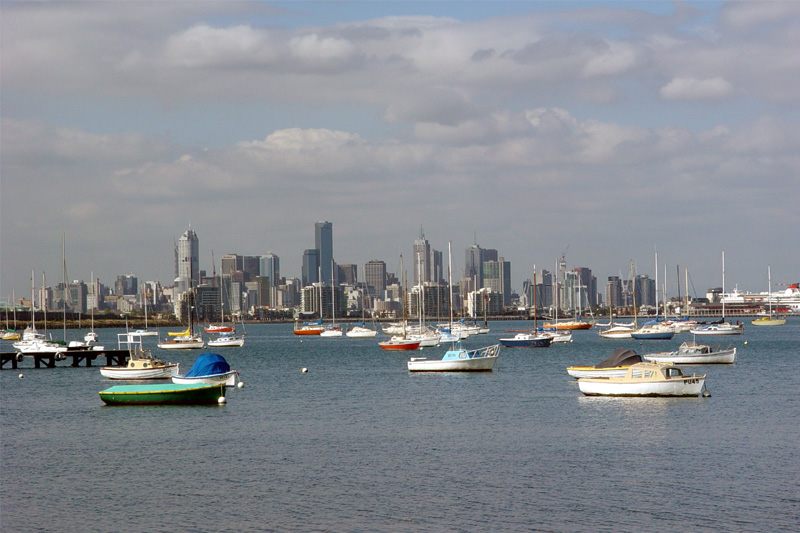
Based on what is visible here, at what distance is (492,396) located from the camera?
3088 inches

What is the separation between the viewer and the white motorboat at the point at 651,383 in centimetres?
7069

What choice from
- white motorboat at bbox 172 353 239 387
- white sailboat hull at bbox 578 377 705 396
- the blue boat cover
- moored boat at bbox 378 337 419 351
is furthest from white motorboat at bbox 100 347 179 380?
moored boat at bbox 378 337 419 351

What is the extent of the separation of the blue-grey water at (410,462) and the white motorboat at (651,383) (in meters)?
1.03

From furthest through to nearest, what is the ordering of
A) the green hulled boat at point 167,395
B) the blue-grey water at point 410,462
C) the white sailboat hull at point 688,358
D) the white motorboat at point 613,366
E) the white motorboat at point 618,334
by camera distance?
the white motorboat at point 618,334
the white sailboat hull at point 688,358
the white motorboat at point 613,366
the green hulled boat at point 167,395
the blue-grey water at point 410,462

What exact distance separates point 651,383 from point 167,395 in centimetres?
3030

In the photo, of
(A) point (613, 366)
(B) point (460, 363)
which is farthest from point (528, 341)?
(A) point (613, 366)

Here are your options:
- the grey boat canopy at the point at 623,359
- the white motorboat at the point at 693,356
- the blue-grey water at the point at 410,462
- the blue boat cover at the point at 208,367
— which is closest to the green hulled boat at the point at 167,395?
the blue-grey water at the point at 410,462

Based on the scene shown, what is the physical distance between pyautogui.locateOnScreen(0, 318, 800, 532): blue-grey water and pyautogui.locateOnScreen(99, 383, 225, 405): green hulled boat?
1252 millimetres

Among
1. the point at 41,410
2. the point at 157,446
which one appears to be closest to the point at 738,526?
the point at 157,446

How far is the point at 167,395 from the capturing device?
238 ft

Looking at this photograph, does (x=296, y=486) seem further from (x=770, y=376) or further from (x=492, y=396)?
(x=770, y=376)

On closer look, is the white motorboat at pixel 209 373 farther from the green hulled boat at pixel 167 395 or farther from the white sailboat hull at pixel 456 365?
the white sailboat hull at pixel 456 365

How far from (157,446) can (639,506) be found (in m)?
25.7

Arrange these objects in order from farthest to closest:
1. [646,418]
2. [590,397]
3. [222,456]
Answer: [590,397] < [646,418] < [222,456]
